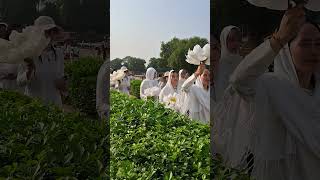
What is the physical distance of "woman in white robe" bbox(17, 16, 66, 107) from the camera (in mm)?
4059

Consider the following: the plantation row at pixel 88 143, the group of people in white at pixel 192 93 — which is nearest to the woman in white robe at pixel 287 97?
the plantation row at pixel 88 143

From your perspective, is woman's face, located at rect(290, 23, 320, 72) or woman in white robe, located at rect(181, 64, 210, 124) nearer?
woman's face, located at rect(290, 23, 320, 72)

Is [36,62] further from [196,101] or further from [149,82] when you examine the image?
[149,82]

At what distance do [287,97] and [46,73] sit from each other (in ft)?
8.48

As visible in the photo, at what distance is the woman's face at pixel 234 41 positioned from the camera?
8.74 feet

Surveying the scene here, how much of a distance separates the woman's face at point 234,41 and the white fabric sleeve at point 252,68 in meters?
0.14

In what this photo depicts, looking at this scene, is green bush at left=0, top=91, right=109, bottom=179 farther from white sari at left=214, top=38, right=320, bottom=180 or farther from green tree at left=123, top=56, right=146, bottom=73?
green tree at left=123, top=56, right=146, bottom=73

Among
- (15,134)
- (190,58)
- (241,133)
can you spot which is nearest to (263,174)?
(241,133)

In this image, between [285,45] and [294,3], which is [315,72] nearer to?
[285,45]

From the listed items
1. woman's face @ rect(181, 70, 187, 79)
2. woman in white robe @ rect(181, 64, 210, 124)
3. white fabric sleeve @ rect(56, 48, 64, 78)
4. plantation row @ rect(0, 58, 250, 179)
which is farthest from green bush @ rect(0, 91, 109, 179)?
woman's face @ rect(181, 70, 187, 79)

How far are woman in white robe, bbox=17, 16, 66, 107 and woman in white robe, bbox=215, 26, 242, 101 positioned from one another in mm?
1743

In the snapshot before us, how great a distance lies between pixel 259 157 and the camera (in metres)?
2.56

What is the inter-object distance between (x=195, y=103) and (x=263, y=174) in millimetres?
4090

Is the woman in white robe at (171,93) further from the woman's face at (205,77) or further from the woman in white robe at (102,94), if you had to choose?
the woman in white robe at (102,94)
